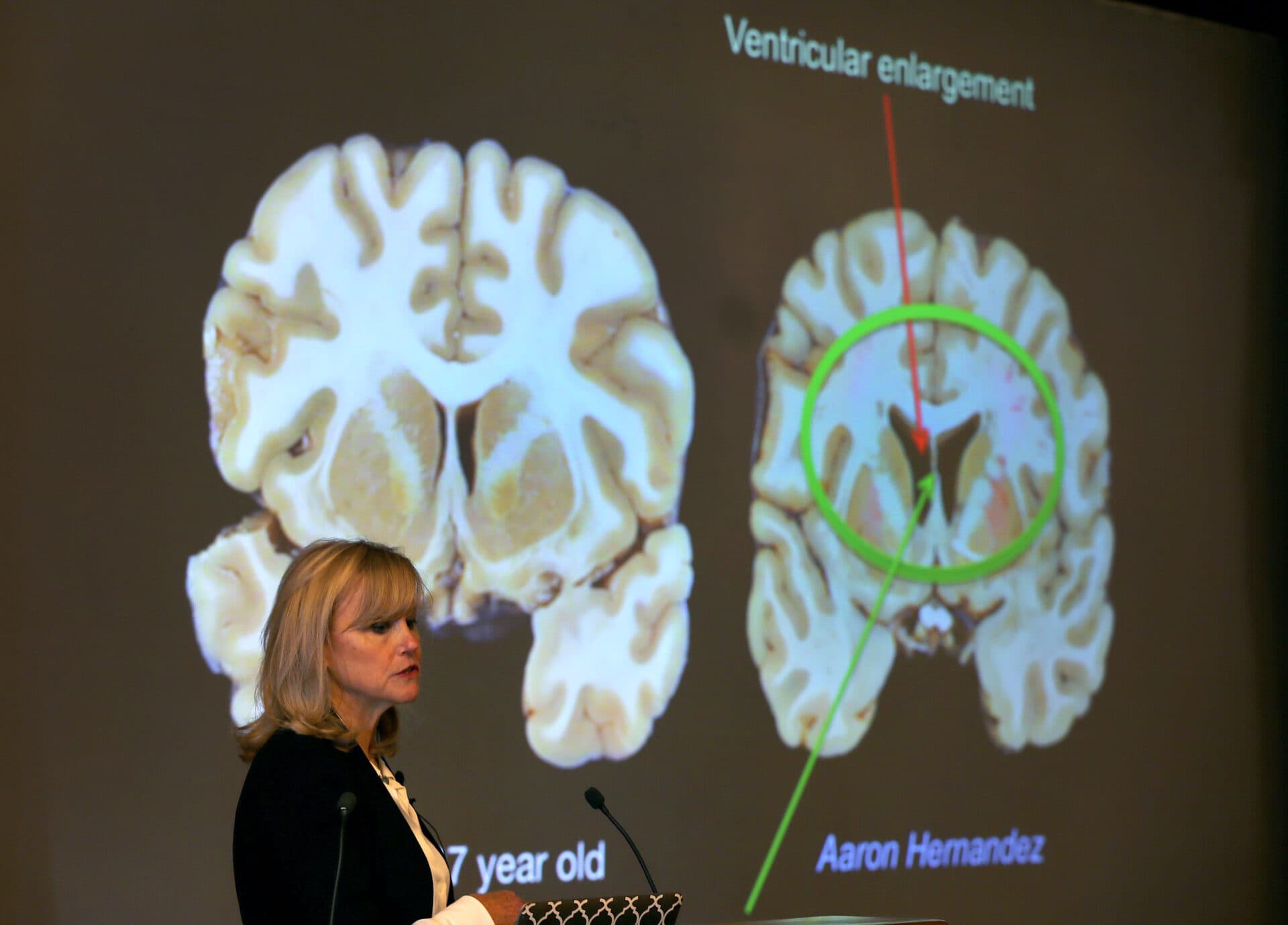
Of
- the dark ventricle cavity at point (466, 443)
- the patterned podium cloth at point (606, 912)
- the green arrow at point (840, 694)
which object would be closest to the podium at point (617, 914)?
the patterned podium cloth at point (606, 912)

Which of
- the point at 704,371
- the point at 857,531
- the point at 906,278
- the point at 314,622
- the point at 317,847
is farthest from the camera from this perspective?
the point at 906,278

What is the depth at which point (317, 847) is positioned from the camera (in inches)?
72.8

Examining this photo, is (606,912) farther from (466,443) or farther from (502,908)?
(466,443)

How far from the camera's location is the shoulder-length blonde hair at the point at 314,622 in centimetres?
198

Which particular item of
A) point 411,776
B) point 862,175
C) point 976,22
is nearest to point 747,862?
point 411,776

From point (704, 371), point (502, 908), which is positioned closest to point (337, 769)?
point (502, 908)

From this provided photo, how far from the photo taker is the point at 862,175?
379 centimetres

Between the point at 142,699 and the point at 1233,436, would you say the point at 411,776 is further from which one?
the point at 1233,436

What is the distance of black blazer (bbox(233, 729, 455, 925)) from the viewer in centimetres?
183

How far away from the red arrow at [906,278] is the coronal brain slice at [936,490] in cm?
2

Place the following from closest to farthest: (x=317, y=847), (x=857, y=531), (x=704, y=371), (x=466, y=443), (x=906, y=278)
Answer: (x=317, y=847)
(x=466, y=443)
(x=704, y=371)
(x=857, y=531)
(x=906, y=278)

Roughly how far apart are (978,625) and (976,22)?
159 cm

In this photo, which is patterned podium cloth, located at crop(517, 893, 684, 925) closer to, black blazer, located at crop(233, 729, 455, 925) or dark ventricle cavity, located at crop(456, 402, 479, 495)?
black blazer, located at crop(233, 729, 455, 925)

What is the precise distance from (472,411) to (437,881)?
4.72 feet
